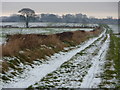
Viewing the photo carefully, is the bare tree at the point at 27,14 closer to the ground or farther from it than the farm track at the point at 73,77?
farther from it

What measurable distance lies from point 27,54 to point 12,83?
17.2ft

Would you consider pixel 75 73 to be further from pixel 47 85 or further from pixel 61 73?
pixel 47 85

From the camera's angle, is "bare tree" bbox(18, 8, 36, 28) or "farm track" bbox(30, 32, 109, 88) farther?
"bare tree" bbox(18, 8, 36, 28)

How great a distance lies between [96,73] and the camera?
1061 centimetres

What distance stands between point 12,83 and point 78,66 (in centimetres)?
451

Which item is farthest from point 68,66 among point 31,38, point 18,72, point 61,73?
point 31,38

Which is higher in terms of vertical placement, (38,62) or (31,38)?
(31,38)

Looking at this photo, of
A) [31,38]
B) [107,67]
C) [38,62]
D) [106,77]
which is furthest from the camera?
[31,38]

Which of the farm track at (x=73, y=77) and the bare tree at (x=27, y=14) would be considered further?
the bare tree at (x=27, y=14)

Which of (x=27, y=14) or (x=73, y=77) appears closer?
(x=73, y=77)

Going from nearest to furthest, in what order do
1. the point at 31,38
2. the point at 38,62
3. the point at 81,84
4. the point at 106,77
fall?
the point at 81,84 → the point at 106,77 → the point at 38,62 → the point at 31,38

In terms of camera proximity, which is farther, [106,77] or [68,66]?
[68,66]

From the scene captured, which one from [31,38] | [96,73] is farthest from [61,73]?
[31,38]

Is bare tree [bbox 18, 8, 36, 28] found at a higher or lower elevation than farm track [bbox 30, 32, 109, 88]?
higher
